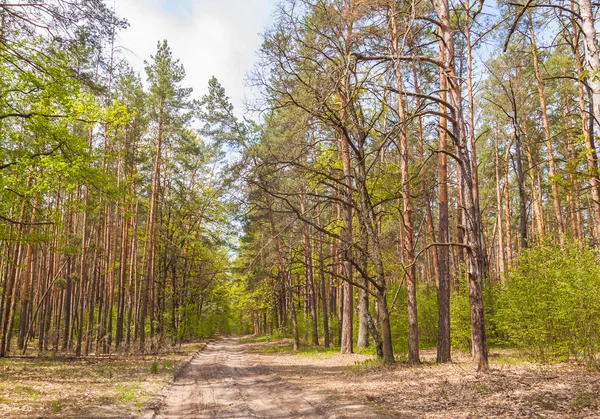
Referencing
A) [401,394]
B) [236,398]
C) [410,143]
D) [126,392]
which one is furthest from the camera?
[410,143]

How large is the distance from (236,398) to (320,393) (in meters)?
1.86

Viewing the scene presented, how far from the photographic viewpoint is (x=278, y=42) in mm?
10695

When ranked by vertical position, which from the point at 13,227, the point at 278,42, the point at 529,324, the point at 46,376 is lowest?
the point at 46,376

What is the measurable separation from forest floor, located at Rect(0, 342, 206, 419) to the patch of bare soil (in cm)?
64

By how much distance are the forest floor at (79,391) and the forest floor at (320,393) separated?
0.02 meters

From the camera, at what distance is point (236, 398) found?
28.3 feet

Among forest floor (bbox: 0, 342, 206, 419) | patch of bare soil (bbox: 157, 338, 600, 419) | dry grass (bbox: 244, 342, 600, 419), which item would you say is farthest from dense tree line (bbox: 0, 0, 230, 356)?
dry grass (bbox: 244, 342, 600, 419)

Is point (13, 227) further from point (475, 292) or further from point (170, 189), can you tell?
point (475, 292)

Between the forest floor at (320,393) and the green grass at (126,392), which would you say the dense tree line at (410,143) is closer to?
the forest floor at (320,393)

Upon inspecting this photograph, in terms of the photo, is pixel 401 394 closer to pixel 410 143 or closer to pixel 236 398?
pixel 236 398

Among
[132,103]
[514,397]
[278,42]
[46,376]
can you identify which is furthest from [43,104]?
[514,397]

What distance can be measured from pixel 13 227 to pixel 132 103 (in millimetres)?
8612

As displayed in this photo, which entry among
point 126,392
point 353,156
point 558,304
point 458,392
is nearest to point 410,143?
point 353,156

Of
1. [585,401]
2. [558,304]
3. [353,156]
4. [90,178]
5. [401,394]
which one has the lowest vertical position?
[401,394]
